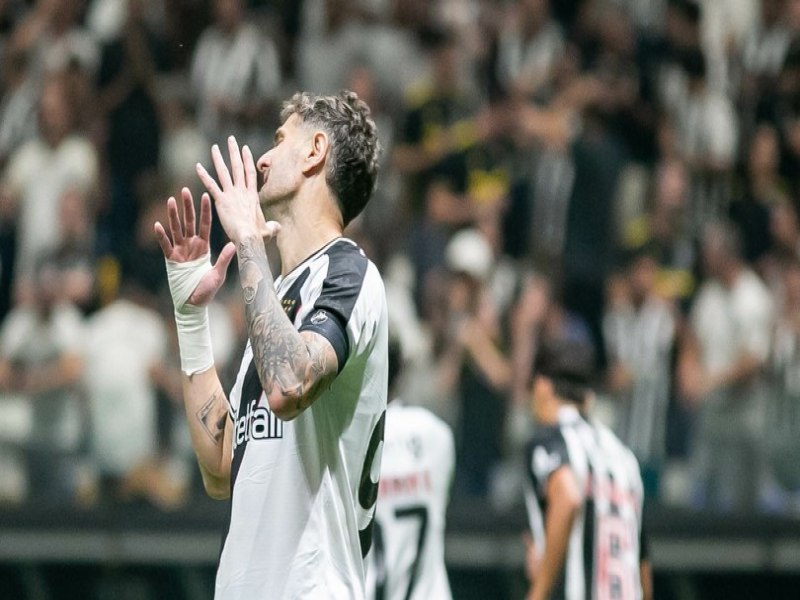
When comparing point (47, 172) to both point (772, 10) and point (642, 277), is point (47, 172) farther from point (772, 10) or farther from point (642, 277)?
point (772, 10)

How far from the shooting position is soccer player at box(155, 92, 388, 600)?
3.82 metres

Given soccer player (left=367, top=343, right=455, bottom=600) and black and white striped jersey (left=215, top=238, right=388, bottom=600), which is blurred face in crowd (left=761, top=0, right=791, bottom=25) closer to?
soccer player (left=367, top=343, right=455, bottom=600)

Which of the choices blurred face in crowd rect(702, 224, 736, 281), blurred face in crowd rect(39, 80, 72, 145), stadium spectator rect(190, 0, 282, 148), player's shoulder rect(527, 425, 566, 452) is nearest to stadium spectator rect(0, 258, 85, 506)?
blurred face in crowd rect(39, 80, 72, 145)

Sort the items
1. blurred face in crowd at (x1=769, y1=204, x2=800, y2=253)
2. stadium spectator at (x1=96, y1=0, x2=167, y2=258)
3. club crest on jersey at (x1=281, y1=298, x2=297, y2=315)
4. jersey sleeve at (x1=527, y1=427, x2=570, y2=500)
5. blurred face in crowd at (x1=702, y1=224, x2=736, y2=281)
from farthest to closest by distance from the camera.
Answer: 1. stadium spectator at (x1=96, y1=0, x2=167, y2=258)
2. blurred face in crowd at (x1=769, y1=204, x2=800, y2=253)
3. blurred face in crowd at (x1=702, y1=224, x2=736, y2=281)
4. jersey sleeve at (x1=527, y1=427, x2=570, y2=500)
5. club crest on jersey at (x1=281, y1=298, x2=297, y2=315)

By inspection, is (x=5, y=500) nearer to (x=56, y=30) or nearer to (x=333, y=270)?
(x=56, y=30)

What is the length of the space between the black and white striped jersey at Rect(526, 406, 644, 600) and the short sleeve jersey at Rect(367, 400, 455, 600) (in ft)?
1.91

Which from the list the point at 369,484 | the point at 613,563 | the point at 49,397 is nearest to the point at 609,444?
the point at 613,563

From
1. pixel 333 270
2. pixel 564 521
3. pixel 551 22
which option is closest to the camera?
pixel 333 270

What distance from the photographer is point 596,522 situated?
6570mm

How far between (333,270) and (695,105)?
10613mm

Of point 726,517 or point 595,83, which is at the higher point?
point 595,83

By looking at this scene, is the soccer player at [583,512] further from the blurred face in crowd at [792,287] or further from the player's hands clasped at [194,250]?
the blurred face in crowd at [792,287]

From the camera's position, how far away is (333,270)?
4.03 m

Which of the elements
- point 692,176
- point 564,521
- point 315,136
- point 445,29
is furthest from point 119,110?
point 315,136
